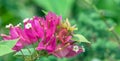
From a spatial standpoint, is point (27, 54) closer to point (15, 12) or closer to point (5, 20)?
point (5, 20)

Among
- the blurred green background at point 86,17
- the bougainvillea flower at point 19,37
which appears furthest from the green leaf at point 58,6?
the bougainvillea flower at point 19,37

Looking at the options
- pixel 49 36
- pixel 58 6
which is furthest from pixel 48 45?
pixel 58 6

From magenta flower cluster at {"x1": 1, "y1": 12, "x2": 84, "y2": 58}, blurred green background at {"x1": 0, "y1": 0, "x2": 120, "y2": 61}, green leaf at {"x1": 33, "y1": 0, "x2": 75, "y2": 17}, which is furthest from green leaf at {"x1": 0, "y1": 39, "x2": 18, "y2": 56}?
green leaf at {"x1": 33, "y1": 0, "x2": 75, "y2": 17}

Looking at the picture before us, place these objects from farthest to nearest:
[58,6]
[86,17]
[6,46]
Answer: [58,6] → [86,17] → [6,46]

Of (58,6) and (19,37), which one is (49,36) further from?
(58,6)

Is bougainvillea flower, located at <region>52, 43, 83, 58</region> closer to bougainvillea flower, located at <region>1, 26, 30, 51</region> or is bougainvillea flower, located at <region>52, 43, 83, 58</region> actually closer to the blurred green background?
bougainvillea flower, located at <region>1, 26, 30, 51</region>

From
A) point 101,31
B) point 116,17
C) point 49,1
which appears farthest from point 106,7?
point 101,31
